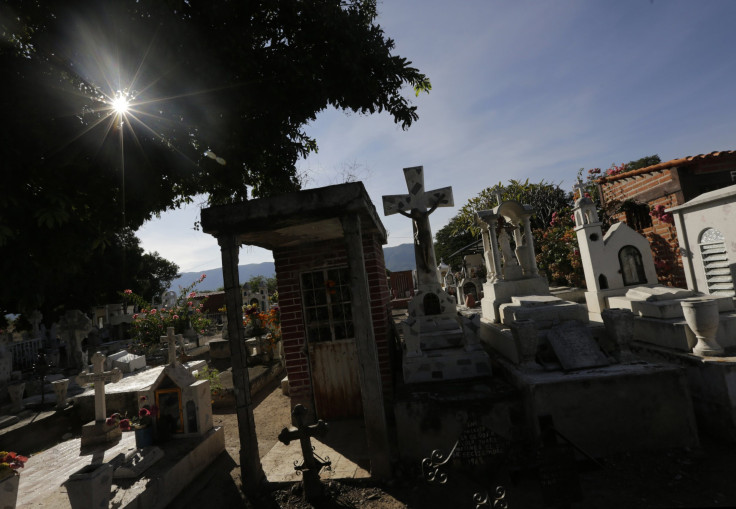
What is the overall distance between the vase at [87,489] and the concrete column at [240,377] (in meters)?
1.36

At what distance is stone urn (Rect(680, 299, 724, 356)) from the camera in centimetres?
453

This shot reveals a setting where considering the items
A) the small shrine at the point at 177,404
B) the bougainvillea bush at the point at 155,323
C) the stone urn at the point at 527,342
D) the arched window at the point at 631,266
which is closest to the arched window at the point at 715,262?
the arched window at the point at 631,266

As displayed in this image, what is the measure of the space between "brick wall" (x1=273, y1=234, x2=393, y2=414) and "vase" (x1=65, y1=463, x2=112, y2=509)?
328 centimetres

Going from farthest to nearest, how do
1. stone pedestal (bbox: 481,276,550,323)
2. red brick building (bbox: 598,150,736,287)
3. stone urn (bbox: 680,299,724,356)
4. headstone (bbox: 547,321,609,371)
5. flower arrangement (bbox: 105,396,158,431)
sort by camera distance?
1. red brick building (bbox: 598,150,736,287)
2. stone pedestal (bbox: 481,276,550,323)
3. flower arrangement (bbox: 105,396,158,431)
4. headstone (bbox: 547,321,609,371)
5. stone urn (bbox: 680,299,724,356)

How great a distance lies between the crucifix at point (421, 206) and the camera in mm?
6484

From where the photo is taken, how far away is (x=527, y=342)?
5.09 metres

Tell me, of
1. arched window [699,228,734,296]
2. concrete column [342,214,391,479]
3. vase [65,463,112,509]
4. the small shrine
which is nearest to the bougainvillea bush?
the small shrine

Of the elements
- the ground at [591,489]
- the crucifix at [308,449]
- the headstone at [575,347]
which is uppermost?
the headstone at [575,347]

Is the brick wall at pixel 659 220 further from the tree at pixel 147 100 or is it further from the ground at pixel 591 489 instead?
the tree at pixel 147 100

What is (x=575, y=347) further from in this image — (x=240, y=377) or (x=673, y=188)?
(x=673, y=188)

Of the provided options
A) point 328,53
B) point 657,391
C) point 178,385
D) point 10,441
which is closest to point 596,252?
point 657,391

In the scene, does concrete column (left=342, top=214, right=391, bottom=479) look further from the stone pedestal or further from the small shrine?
the stone pedestal

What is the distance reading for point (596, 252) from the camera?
805 cm

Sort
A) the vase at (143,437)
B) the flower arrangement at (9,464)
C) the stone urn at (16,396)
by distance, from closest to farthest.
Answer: the flower arrangement at (9,464)
the vase at (143,437)
the stone urn at (16,396)
